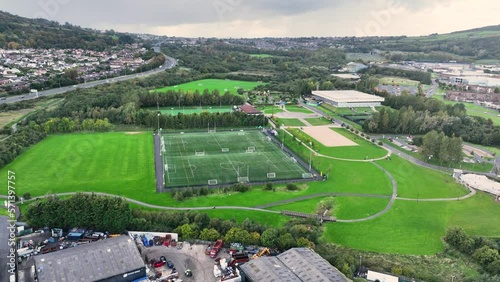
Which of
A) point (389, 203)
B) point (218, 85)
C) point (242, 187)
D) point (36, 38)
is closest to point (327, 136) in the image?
point (389, 203)

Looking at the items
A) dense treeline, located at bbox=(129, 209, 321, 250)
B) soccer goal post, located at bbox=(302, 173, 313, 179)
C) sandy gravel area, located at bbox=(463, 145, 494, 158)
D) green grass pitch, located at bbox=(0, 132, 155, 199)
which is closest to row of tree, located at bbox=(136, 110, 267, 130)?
green grass pitch, located at bbox=(0, 132, 155, 199)

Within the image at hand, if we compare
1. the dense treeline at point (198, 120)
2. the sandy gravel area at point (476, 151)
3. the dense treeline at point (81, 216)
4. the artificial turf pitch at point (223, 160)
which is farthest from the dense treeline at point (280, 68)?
the dense treeline at point (81, 216)

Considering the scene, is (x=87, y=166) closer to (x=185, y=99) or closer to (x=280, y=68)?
(x=185, y=99)

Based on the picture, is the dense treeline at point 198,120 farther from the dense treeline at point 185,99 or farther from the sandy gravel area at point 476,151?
the sandy gravel area at point 476,151

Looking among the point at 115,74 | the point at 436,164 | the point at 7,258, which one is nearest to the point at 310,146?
the point at 436,164

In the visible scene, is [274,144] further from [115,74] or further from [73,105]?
[115,74]

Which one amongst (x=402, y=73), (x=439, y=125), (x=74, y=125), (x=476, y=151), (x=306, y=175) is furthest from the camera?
(x=402, y=73)

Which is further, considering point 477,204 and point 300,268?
point 477,204
